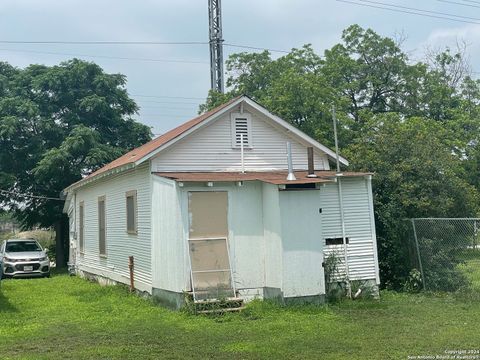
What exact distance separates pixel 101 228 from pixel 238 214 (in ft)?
23.8

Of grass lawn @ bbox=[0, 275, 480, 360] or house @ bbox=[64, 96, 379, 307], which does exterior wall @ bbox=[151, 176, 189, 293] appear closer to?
house @ bbox=[64, 96, 379, 307]

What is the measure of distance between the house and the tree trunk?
12550mm

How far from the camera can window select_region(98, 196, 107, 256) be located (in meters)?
16.9

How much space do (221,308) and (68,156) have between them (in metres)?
15.0

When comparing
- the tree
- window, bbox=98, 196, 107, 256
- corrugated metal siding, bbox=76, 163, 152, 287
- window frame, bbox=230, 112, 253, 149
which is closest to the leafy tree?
window frame, bbox=230, 112, 253, 149

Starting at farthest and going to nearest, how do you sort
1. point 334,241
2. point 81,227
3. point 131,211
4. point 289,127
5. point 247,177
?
point 81,227, point 131,211, point 289,127, point 334,241, point 247,177

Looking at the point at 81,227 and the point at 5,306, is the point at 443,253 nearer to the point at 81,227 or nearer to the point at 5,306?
the point at 5,306

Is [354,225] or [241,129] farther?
[241,129]

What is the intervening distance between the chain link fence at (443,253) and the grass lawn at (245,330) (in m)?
0.89

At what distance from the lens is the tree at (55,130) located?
78.7 ft

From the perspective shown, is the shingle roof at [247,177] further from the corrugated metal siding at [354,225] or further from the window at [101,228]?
the window at [101,228]

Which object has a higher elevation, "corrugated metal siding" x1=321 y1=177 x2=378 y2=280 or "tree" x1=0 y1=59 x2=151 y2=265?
"tree" x1=0 y1=59 x2=151 y2=265

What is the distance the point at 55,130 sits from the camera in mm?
25328

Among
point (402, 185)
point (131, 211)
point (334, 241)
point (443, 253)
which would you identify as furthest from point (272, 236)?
point (402, 185)
